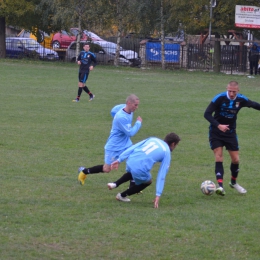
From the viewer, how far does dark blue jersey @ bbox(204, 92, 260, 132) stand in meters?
8.74

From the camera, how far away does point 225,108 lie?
880 cm

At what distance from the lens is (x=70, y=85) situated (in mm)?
25438

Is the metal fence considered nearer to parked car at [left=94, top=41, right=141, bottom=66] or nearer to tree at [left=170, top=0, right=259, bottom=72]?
parked car at [left=94, top=41, right=141, bottom=66]

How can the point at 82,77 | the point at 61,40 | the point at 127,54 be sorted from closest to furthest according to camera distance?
the point at 82,77, the point at 127,54, the point at 61,40

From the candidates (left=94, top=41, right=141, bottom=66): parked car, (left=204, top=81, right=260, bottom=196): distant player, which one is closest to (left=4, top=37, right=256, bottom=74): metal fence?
(left=94, top=41, right=141, bottom=66): parked car

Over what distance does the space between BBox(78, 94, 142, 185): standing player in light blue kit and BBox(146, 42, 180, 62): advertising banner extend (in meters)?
30.1

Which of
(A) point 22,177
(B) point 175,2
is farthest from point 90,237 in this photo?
(B) point 175,2

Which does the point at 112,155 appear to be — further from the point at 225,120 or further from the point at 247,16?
the point at 247,16

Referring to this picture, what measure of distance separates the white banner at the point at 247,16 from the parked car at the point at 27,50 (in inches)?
542

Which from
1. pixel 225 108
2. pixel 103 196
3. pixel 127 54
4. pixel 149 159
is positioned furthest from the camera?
pixel 127 54

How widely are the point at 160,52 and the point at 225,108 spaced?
30847 mm

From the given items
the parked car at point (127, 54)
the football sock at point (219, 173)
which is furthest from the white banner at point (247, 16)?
the football sock at point (219, 173)

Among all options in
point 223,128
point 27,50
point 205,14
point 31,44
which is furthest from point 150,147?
point 31,44

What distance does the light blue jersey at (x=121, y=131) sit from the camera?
851cm
